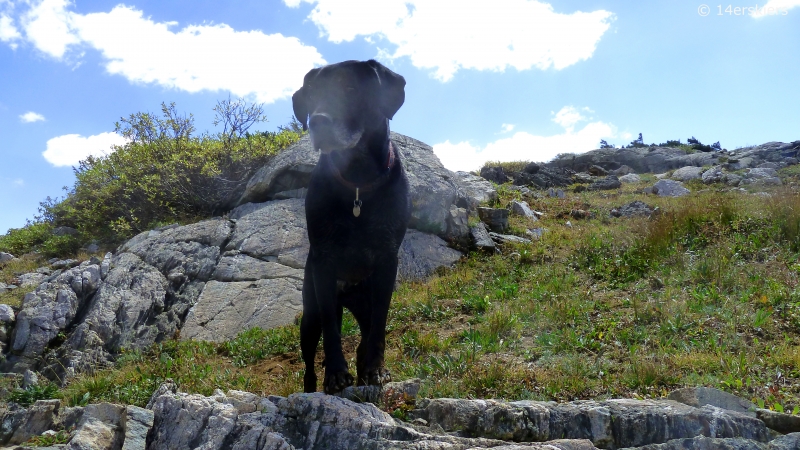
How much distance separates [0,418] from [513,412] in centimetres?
339

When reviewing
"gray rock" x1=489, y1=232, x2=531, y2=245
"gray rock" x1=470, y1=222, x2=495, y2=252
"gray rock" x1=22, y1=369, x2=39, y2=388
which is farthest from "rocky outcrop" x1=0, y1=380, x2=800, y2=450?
"gray rock" x1=489, y1=232, x2=531, y2=245

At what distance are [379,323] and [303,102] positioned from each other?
1.54m

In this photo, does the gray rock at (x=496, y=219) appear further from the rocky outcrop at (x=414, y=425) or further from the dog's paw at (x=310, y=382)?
the rocky outcrop at (x=414, y=425)

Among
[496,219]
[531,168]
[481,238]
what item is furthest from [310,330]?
[531,168]

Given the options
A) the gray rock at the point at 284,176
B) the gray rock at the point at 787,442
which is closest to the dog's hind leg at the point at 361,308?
the gray rock at the point at 787,442

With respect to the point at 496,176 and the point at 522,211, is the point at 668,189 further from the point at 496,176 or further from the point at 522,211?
the point at 522,211

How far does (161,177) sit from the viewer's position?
423 inches

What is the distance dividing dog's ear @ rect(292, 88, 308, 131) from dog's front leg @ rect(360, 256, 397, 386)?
110cm

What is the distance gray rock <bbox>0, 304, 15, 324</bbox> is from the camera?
636cm

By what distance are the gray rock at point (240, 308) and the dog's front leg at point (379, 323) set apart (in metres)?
3.88

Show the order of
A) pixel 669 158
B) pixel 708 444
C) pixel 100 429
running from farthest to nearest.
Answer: pixel 669 158 → pixel 100 429 → pixel 708 444

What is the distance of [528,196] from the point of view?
14.7 meters

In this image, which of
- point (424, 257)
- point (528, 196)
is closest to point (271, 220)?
point (424, 257)

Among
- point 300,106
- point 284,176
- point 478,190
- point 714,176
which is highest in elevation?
point 714,176
